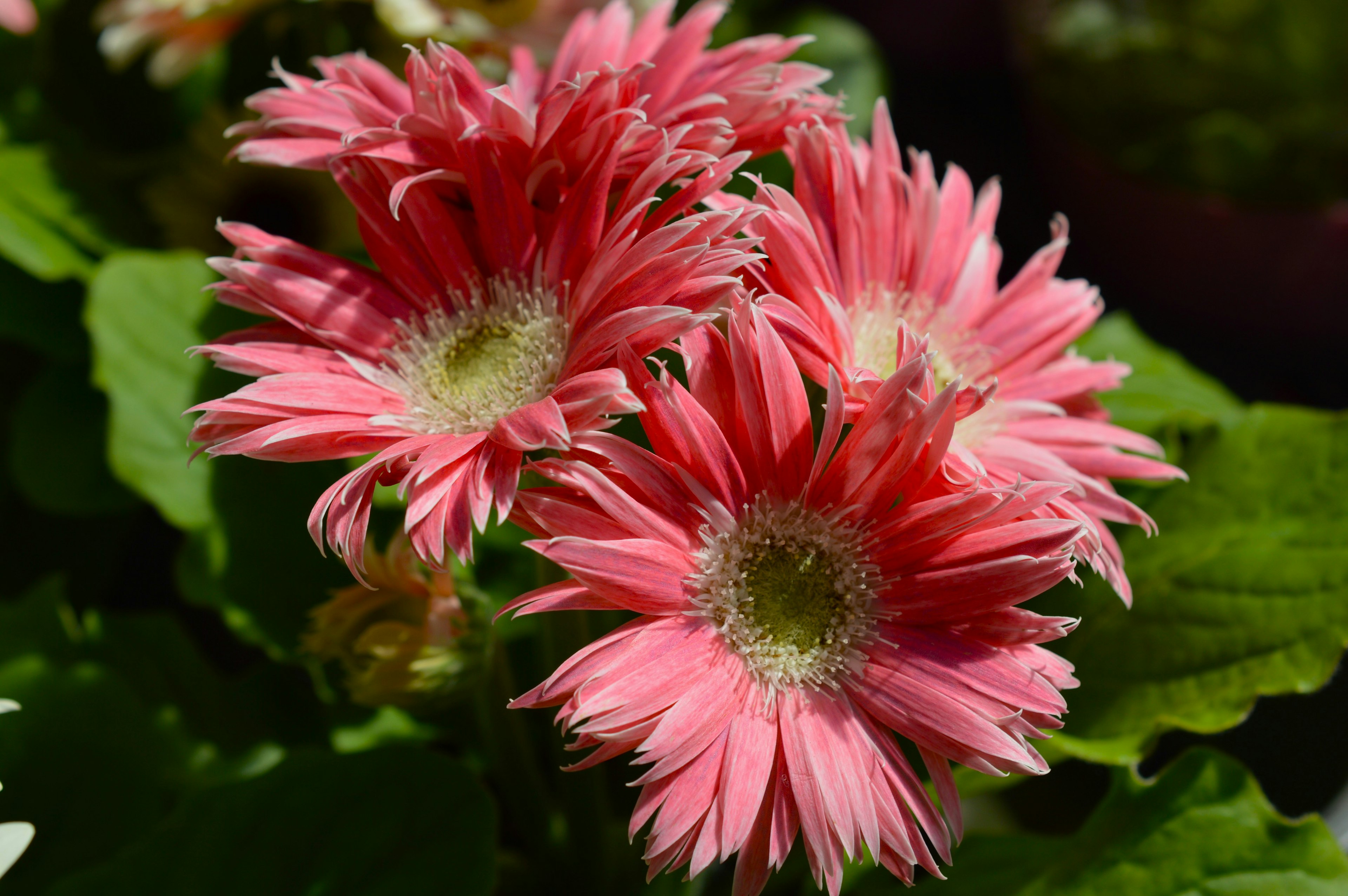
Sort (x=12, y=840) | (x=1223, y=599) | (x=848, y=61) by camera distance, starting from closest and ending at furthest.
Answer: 1. (x=12, y=840)
2. (x=1223, y=599)
3. (x=848, y=61)

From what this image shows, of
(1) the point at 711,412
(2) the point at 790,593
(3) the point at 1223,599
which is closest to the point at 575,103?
(1) the point at 711,412

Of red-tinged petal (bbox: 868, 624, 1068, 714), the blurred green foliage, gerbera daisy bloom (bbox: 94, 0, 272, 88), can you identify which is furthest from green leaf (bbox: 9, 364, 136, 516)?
the blurred green foliage

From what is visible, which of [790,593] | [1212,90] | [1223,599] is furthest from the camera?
[1212,90]

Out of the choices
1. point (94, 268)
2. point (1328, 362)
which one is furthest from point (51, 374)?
point (1328, 362)

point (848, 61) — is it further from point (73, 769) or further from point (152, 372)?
point (73, 769)

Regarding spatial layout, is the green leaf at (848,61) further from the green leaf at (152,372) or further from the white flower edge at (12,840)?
the white flower edge at (12,840)

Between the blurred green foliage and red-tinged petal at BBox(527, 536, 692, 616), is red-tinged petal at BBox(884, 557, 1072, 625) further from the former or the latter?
the blurred green foliage
